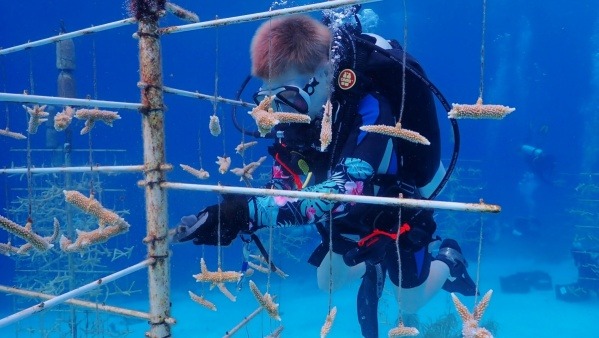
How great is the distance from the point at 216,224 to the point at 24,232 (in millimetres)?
1005

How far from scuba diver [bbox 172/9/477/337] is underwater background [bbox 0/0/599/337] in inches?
17.9

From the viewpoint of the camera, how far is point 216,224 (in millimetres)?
2588

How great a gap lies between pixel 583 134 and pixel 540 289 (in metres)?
39.0

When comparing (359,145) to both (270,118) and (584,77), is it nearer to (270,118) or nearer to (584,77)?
(270,118)

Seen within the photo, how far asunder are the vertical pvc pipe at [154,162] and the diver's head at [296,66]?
92 cm

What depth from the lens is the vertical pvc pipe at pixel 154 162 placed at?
8.23ft

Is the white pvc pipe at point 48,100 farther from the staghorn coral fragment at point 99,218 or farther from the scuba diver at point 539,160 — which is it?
the scuba diver at point 539,160

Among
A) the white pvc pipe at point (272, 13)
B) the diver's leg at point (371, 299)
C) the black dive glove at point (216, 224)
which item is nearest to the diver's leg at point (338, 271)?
the diver's leg at point (371, 299)

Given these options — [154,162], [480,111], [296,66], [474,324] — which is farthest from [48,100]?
[474,324]

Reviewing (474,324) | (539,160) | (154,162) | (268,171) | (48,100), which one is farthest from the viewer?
(539,160)

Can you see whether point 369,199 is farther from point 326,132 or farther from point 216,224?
point 216,224

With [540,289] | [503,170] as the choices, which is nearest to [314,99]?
[540,289]

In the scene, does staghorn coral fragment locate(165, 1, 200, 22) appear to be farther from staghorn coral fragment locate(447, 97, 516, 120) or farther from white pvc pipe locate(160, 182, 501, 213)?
staghorn coral fragment locate(447, 97, 516, 120)

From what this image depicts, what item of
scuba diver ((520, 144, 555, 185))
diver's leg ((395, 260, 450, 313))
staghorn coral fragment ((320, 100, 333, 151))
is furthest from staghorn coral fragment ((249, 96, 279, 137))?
scuba diver ((520, 144, 555, 185))
